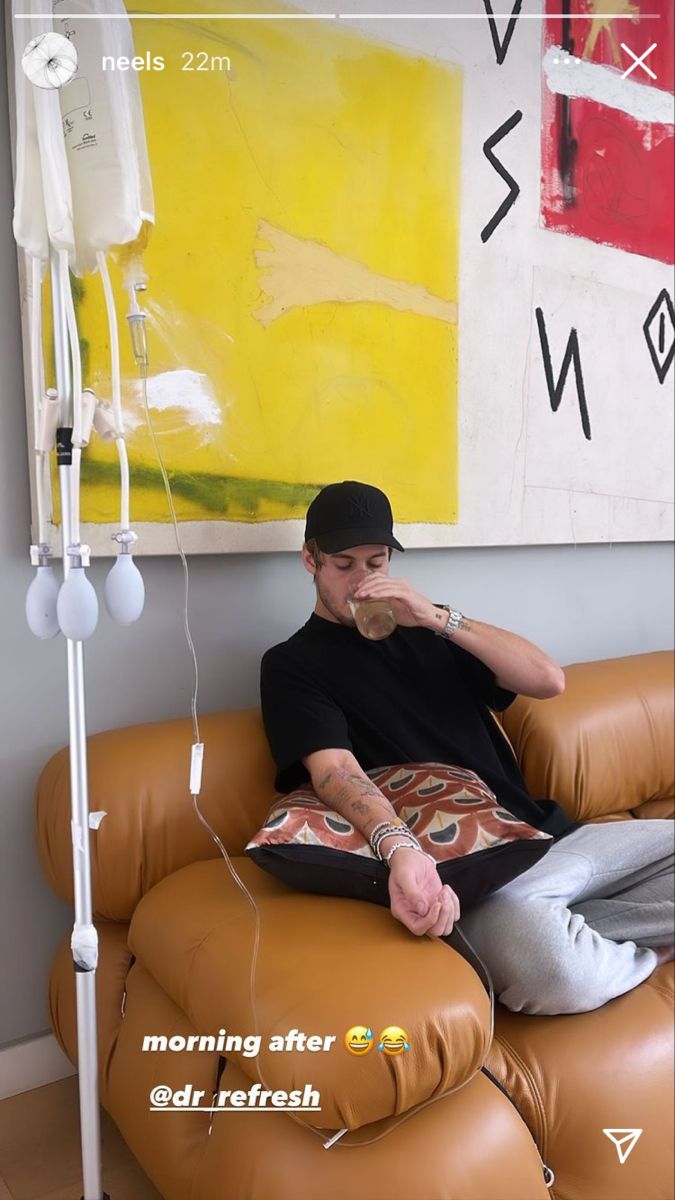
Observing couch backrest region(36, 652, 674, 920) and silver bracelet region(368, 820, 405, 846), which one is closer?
silver bracelet region(368, 820, 405, 846)

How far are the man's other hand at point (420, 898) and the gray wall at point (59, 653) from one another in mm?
700

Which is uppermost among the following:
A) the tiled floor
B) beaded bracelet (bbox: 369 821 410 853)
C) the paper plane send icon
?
beaded bracelet (bbox: 369 821 410 853)

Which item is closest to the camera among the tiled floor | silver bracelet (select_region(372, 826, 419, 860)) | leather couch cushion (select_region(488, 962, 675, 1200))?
leather couch cushion (select_region(488, 962, 675, 1200))

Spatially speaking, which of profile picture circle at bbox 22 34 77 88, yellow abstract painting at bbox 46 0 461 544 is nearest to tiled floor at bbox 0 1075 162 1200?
yellow abstract painting at bbox 46 0 461 544

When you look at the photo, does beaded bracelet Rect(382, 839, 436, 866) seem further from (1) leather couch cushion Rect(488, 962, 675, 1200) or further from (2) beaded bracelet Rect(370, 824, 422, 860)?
(1) leather couch cushion Rect(488, 962, 675, 1200)

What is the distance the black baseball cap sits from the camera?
1636mm

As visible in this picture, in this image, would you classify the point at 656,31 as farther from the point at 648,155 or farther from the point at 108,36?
the point at 108,36

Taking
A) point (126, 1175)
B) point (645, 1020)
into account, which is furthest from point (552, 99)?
point (126, 1175)

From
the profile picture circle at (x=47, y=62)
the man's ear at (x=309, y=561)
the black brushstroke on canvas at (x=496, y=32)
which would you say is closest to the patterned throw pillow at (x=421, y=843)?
the man's ear at (x=309, y=561)

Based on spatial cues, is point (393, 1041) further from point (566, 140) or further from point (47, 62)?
point (566, 140)

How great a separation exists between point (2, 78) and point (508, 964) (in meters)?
1.62

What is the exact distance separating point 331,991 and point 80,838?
1.19 feet

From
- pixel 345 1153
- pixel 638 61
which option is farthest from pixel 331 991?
pixel 638 61

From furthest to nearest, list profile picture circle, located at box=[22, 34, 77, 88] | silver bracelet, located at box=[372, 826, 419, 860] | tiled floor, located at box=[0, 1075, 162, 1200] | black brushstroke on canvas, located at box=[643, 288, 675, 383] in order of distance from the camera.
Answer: black brushstroke on canvas, located at box=[643, 288, 675, 383] < tiled floor, located at box=[0, 1075, 162, 1200] < silver bracelet, located at box=[372, 826, 419, 860] < profile picture circle, located at box=[22, 34, 77, 88]
